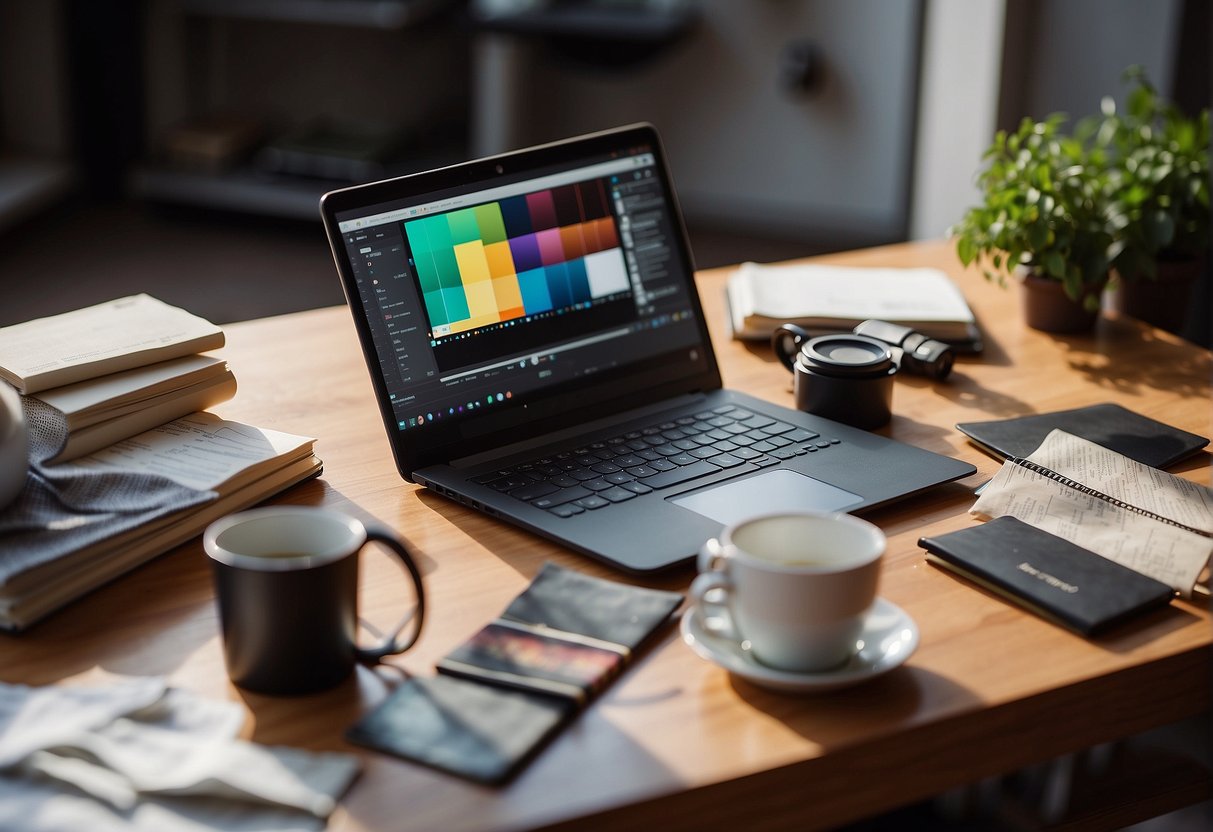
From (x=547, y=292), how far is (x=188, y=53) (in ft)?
11.7

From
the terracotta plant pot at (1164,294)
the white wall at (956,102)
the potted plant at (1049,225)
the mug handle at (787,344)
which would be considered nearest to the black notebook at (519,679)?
the mug handle at (787,344)

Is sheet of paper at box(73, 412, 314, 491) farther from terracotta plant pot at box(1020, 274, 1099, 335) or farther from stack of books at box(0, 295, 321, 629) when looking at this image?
terracotta plant pot at box(1020, 274, 1099, 335)

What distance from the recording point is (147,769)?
2.24ft

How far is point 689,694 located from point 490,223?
1.64 feet

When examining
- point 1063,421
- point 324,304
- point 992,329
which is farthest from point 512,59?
point 1063,421

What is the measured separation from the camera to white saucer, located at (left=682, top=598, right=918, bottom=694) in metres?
0.75

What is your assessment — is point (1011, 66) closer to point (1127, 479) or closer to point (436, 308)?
point (1127, 479)

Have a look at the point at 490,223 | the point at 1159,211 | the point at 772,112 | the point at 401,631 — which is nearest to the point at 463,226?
the point at 490,223

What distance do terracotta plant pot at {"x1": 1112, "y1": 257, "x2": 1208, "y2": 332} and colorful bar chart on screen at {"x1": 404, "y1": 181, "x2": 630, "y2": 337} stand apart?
663 mm

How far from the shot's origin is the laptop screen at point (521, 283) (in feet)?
3.41

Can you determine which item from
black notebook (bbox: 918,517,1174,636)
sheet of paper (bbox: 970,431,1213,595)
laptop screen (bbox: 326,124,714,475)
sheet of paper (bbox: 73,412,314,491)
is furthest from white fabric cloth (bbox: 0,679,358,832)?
sheet of paper (bbox: 970,431,1213,595)

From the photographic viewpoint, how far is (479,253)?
1.09m

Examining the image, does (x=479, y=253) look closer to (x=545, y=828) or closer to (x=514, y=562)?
(x=514, y=562)

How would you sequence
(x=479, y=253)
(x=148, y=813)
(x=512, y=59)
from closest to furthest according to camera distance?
(x=148, y=813) < (x=479, y=253) < (x=512, y=59)
